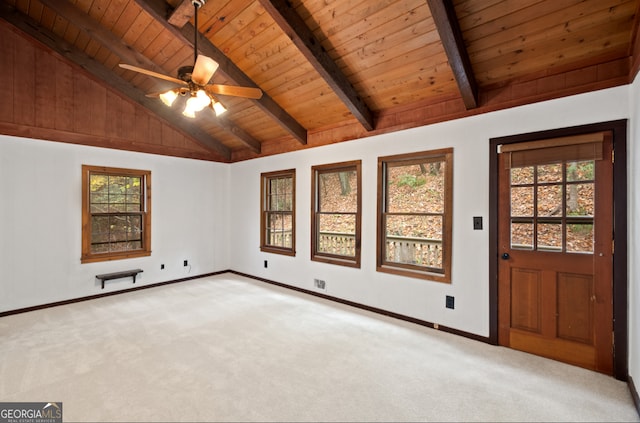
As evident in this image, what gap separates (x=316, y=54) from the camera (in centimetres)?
335

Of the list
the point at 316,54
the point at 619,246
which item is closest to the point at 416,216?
the point at 619,246

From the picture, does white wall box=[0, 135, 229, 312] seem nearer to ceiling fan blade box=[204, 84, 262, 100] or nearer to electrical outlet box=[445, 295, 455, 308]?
ceiling fan blade box=[204, 84, 262, 100]

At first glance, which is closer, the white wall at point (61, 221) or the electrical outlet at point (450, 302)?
the electrical outlet at point (450, 302)

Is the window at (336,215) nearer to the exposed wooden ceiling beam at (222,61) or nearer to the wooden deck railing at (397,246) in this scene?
the wooden deck railing at (397,246)

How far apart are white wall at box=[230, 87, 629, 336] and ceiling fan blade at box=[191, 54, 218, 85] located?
234 cm

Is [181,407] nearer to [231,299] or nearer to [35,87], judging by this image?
[231,299]

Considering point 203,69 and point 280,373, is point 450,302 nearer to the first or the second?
point 280,373

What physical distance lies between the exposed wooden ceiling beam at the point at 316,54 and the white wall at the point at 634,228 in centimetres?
255

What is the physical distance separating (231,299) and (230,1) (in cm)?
395

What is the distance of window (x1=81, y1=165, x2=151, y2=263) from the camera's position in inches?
193

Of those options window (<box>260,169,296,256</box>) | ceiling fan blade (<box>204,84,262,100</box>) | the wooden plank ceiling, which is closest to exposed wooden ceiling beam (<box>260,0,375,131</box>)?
the wooden plank ceiling

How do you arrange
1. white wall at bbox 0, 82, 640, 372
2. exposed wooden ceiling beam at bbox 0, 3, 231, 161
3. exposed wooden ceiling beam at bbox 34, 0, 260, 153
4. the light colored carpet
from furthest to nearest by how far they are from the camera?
exposed wooden ceiling beam at bbox 0, 3, 231, 161
exposed wooden ceiling beam at bbox 34, 0, 260, 153
white wall at bbox 0, 82, 640, 372
the light colored carpet

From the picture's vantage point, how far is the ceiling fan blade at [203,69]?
2570 millimetres

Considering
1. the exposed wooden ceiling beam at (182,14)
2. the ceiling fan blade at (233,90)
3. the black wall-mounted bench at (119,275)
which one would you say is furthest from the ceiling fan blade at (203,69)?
the black wall-mounted bench at (119,275)
